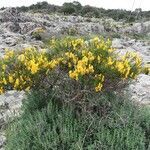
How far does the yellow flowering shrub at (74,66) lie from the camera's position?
21.3ft

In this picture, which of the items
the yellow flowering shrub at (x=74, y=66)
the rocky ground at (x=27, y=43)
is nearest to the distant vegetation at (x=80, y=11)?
the rocky ground at (x=27, y=43)

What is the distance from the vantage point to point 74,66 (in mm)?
6809

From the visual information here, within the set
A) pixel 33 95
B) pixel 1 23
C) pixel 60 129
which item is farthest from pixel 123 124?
pixel 1 23

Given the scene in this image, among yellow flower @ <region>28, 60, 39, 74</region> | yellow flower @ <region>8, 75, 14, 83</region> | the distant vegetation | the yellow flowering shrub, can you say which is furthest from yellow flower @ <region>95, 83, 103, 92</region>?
the distant vegetation

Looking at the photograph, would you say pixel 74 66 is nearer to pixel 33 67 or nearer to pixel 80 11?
pixel 33 67

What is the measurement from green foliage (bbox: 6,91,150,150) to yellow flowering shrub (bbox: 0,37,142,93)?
1.07ft

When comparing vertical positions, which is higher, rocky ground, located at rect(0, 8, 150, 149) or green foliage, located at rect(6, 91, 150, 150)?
green foliage, located at rect(6, 91, 150, 150)

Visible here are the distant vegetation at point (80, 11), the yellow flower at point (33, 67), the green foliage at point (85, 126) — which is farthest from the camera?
the distant vegetation at point (80, 11)

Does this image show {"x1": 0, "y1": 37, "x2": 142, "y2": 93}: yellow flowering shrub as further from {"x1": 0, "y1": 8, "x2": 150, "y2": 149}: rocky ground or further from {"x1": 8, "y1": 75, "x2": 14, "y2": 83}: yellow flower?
{"x1": 0, "y1": 8, "x2": 150, "y2": 149}: rocky ground

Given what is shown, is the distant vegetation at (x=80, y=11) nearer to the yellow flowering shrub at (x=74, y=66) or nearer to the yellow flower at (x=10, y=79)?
the yellow flowering shrub at (x=74, y=66)

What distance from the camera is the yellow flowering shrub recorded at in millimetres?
6480

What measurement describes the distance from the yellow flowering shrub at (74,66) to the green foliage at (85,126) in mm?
326

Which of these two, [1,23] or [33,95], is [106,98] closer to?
[33,95]

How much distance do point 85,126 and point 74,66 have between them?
1.01 m
